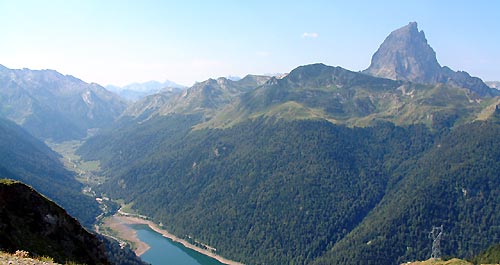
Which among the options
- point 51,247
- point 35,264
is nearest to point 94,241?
point 51,247

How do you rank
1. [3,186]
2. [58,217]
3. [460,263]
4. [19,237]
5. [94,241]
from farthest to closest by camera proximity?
[460,263], [94,241], [58,217], [3,186], [19,237]

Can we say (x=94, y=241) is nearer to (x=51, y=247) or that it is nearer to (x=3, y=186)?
(x=51, y=247)

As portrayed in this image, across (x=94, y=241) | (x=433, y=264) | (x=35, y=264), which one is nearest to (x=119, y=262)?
(x=433, y=264)

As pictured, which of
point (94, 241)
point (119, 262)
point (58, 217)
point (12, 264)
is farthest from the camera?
point (119, 262)

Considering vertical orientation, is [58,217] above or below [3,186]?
below

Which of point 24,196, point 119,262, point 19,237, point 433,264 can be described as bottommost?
point 119,262

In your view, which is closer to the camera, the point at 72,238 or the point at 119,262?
the point at 72,238

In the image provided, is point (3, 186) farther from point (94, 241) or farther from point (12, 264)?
A: point (12, 264)
